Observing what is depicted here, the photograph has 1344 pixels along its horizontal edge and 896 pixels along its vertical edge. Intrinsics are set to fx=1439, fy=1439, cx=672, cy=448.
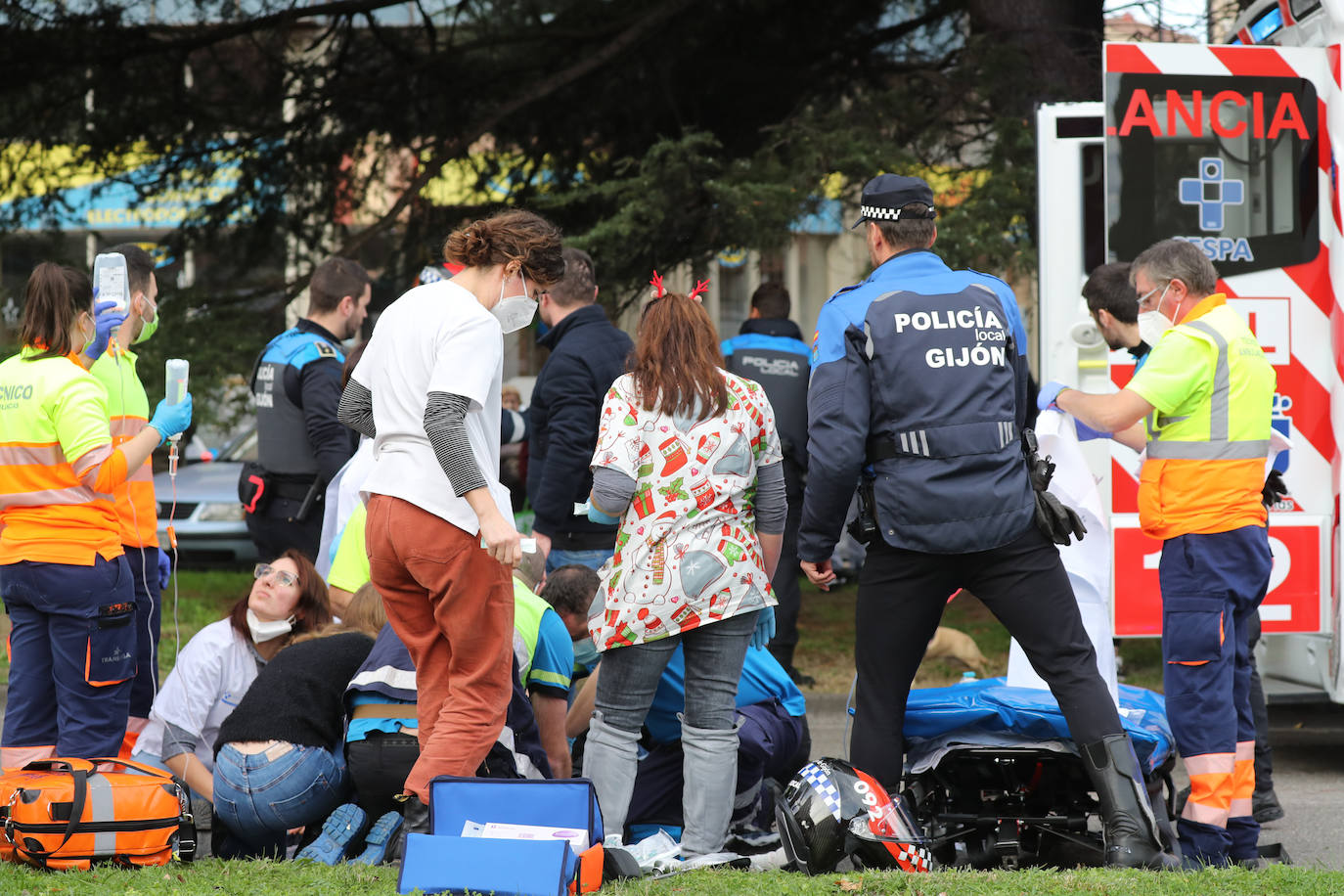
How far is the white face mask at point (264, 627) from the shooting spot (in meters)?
4.72

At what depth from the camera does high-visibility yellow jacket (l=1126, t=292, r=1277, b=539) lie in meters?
4.15

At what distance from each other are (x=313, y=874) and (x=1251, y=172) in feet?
13.5

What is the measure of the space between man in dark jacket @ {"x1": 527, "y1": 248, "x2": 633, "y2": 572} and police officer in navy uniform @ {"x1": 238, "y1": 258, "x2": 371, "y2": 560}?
2.62ft

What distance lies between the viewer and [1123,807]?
148 inches

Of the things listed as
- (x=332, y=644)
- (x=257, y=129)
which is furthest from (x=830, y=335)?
(x=257, y=129)

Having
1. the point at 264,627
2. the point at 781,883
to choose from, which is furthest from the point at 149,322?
the point at 781,883

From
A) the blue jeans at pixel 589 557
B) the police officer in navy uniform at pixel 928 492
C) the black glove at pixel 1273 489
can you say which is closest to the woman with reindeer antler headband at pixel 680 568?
the police officer in navy uniform at pixel 928 492

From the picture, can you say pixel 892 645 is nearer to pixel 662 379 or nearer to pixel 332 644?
pixel 662 379

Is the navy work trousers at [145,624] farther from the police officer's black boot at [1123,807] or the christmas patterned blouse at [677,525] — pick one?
the police officer's black boot at [1123,807]

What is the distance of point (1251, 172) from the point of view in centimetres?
540

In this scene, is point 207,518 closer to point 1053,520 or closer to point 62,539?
point 62,539

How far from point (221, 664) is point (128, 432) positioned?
0.87 metres

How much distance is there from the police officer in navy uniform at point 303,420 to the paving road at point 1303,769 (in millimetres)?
2317

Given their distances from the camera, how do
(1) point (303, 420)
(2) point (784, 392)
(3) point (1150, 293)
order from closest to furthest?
1. (3) point (1150, 293)
2. (1) point (303, 420)
3. (2) point (784, 392)
